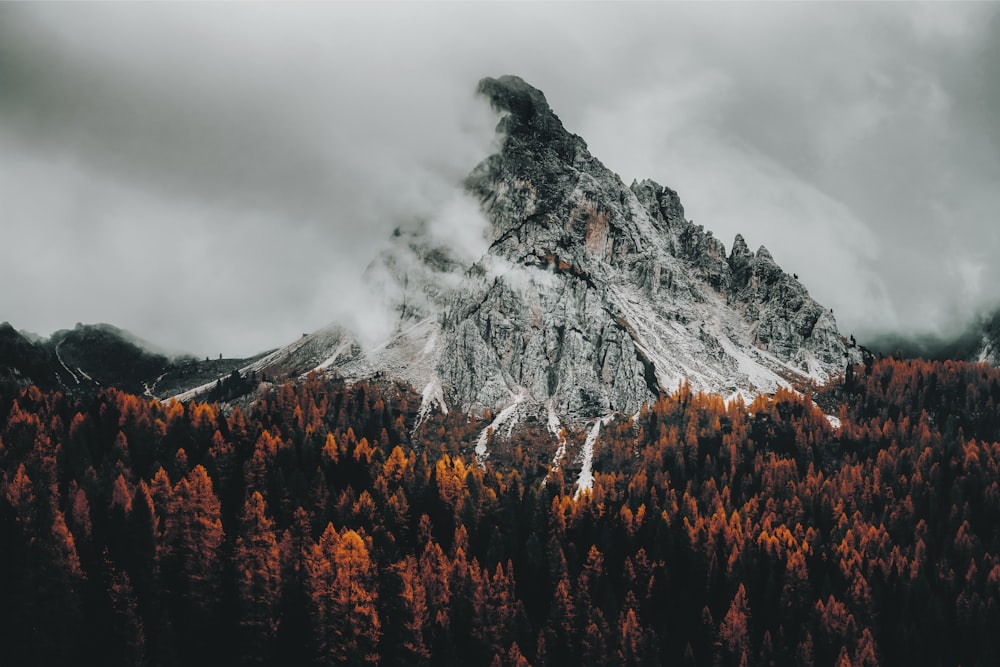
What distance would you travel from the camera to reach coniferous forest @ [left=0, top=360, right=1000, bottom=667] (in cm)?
8431

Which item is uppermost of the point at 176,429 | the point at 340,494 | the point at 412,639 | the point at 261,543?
the point at 176,429

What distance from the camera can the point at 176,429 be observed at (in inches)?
4867

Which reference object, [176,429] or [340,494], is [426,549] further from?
[176,429]

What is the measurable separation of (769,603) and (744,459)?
292ft

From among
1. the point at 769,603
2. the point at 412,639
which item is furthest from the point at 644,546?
the point at 412,639

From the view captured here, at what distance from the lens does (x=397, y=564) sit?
98.9m

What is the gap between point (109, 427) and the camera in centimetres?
12162

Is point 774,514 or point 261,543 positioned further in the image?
point 774,514

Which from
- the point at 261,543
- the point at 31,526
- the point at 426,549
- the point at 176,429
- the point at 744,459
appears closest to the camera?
the point at 31,526

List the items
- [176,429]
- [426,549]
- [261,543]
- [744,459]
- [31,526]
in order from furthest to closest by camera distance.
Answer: [744,459]
[176,429]
[426,549]
[261,543]
[31,526]

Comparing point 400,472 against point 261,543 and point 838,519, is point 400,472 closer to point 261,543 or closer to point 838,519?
point 261,543

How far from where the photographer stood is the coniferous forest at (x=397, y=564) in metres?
84.3

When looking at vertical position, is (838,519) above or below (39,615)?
above

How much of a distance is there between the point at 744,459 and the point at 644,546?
84.0 m
